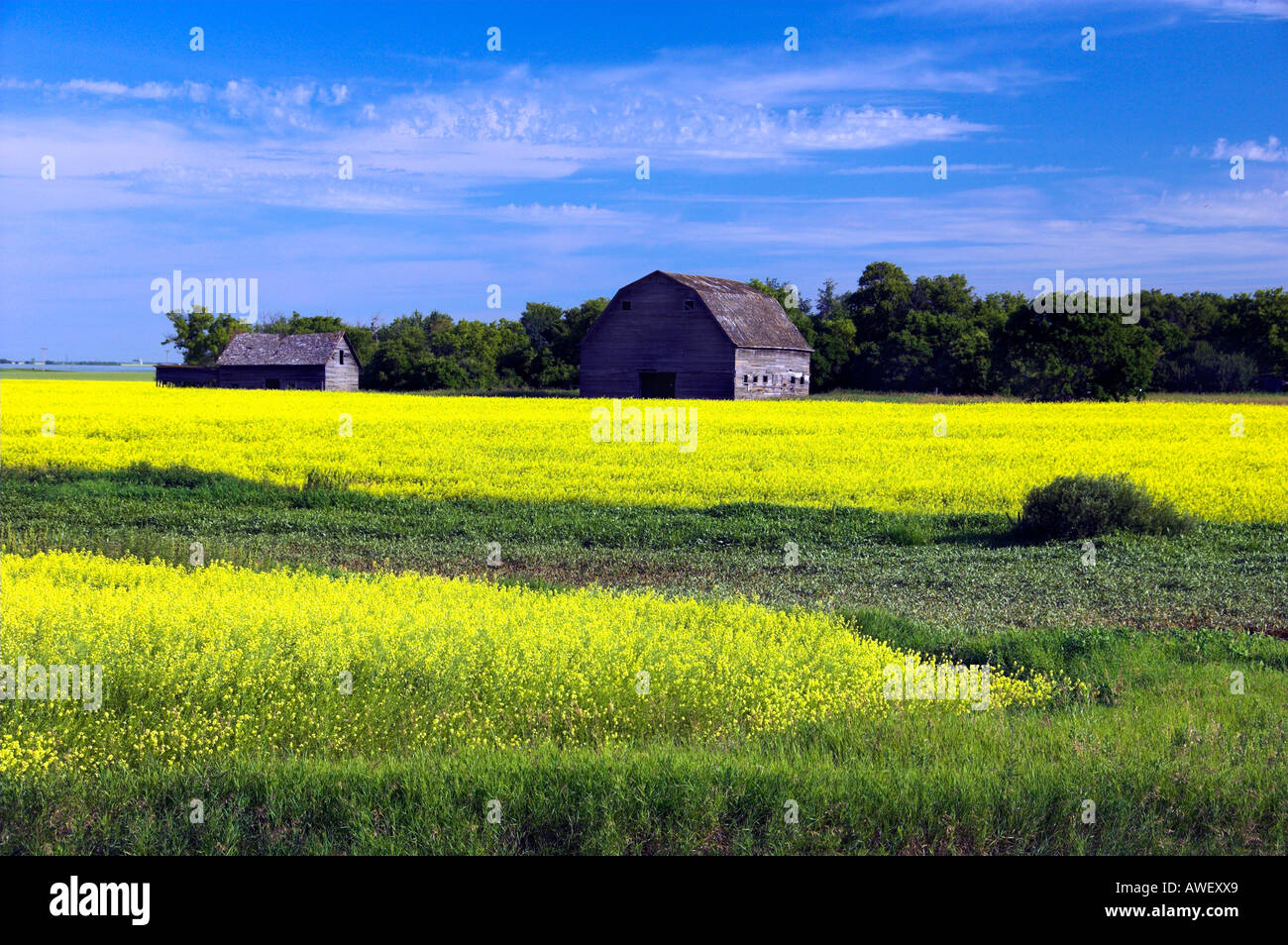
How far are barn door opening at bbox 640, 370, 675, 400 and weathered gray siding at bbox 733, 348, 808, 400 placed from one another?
453cm

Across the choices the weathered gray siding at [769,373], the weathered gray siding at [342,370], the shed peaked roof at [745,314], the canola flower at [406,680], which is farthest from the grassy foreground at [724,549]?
the weathered gray siding at [342,370]

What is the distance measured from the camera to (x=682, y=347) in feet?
197

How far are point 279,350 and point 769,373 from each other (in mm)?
37333

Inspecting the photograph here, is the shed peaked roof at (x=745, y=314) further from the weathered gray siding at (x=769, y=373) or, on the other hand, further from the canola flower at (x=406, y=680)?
the canola flower at (x=406, y=680)

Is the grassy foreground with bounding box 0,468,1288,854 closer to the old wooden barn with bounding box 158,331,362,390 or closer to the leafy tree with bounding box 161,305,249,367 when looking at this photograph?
the old wooden barn with bounding box 158,331,362,390

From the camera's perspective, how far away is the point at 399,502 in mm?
21078

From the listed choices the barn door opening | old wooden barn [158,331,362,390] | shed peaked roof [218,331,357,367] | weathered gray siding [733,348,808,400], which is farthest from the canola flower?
shed peaked roof [218,331,357,367]

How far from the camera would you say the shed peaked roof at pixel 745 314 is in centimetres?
5950

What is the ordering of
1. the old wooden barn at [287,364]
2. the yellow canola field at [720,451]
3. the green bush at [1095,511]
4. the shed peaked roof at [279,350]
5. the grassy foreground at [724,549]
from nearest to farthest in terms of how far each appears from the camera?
the grassy foreground at [724,549] < the green bush at [1095,511] < the yellow canola field at [720,451] < the old wooden barn at [287,364] < the shed peaked roof at [279,350]

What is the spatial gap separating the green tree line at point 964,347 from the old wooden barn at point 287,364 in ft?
19.3

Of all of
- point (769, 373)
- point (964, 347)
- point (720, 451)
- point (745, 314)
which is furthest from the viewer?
point (964, 347)

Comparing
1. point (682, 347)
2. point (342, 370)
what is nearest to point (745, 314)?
point (682, 347)

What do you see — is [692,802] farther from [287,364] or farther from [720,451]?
[287,364]

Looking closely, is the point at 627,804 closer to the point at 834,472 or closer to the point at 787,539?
the point at 787,539
